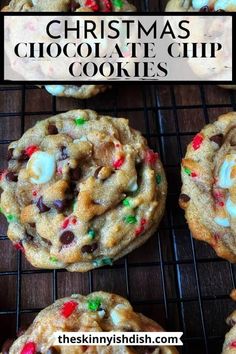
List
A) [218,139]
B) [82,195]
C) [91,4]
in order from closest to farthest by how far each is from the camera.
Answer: [82,195], [218,139], [91,4]

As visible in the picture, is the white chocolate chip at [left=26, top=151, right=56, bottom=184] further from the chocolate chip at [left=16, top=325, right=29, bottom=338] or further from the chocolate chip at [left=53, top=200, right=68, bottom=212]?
the chocolate chip at [left=16, top=325, right=29, bottom=338]

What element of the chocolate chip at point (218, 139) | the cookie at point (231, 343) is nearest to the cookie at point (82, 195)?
the chocolate chip at point (218, 139)

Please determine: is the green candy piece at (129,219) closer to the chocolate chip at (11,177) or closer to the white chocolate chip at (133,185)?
the white chocolate chip at (133,185)

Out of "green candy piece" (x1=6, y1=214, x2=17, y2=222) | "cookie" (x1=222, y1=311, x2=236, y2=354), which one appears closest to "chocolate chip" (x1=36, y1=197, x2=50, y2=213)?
"green candy piece" (x1=6, y1=214, x2=17, y2=222)

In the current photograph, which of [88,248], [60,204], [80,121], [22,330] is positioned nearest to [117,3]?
[80,121]

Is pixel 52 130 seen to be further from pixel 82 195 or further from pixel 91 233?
pixel 91 233

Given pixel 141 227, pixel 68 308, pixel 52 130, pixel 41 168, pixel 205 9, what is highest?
pixel 205 9
